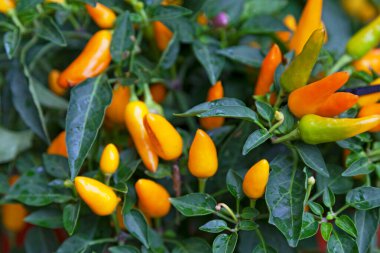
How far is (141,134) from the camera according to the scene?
0.86m

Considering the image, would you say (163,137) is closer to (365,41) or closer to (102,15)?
(102,15)

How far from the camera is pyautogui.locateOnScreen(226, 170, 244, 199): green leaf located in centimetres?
77

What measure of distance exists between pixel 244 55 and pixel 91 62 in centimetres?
25

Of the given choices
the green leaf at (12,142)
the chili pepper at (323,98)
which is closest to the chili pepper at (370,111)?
the chili pepper at (323,98)

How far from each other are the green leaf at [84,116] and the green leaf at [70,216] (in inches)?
2.8

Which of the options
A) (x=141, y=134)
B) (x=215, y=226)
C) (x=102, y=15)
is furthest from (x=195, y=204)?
(x=102, y=15)

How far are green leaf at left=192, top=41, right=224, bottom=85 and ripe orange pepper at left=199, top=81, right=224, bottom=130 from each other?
2 cm

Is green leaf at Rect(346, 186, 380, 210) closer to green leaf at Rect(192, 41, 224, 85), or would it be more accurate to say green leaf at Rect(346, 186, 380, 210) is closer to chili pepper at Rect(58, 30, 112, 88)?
green leaf at Rect(192, 41, 224, 85)

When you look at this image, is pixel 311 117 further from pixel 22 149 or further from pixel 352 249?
pixel 22 149

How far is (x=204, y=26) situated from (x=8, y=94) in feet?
1.21

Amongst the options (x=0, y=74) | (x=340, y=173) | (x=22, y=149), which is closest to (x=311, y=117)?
(x=340, y=173)

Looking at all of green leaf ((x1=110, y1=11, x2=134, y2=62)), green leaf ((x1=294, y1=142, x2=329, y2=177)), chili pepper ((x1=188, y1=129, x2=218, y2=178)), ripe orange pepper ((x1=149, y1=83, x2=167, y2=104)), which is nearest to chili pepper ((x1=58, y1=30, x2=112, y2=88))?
green leaf ((x1=110, y1=11, x2=134, y2=62))

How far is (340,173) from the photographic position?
81 centimetres

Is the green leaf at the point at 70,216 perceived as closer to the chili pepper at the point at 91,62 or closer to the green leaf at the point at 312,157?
the chili pepper at the point at 91,62
